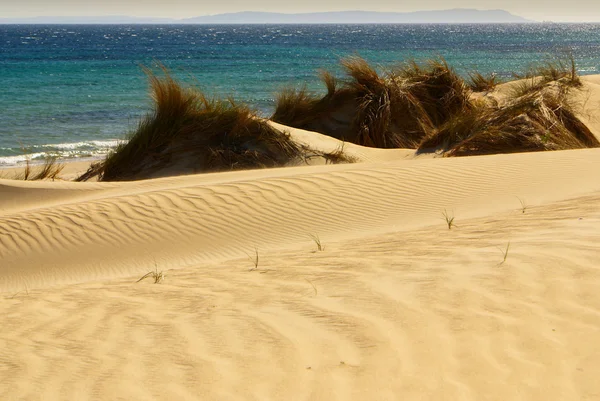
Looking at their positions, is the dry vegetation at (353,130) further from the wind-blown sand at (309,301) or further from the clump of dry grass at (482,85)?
the wind-blown sand at (309,301)

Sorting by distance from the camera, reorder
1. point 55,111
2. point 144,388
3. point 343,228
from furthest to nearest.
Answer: point 55,111
point 343,228
point 144,388

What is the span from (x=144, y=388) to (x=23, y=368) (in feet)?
2.32

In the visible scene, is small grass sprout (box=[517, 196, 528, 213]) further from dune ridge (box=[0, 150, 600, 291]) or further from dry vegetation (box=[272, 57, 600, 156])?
dry vegetation (box=[272, 57, 600, 156])

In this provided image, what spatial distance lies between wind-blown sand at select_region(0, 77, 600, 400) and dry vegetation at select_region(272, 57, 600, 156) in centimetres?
337

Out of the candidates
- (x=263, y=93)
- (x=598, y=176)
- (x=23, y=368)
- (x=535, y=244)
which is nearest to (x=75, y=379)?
(x=23, y=368)

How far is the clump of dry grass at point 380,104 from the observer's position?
12.7 m

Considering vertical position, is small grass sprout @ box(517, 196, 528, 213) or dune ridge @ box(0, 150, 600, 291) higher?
small grass sprout @ box(517, 196, 528, 213)

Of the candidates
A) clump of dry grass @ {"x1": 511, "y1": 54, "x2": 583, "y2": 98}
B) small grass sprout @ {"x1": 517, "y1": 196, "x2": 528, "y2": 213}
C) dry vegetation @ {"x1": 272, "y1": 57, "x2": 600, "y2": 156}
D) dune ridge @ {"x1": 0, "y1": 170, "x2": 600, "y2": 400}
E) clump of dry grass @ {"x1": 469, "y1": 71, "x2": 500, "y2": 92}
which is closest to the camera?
dune ridge @ {"x1": 0, "y1": 170, "x2": 600, "y2": 400}

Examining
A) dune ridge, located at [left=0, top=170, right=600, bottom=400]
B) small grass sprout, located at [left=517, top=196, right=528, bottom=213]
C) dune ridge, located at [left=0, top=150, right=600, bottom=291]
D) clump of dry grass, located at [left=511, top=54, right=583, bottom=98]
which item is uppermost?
clump of dry grass, located at [left=511, top=54, right=583, bottom=98]

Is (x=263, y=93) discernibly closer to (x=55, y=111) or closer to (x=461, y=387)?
(x=55, y=111)

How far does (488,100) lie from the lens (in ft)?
44.8

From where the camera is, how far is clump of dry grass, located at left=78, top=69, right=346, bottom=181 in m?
10.7

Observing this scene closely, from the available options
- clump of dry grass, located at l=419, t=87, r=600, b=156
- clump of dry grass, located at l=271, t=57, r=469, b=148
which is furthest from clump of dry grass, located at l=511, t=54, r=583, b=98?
clump of dry grass, located at l=271, t=57, r=469, b=148


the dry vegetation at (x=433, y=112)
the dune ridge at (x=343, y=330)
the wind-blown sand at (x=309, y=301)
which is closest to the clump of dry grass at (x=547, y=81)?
the dry vegetation at (x=433, y=112)
